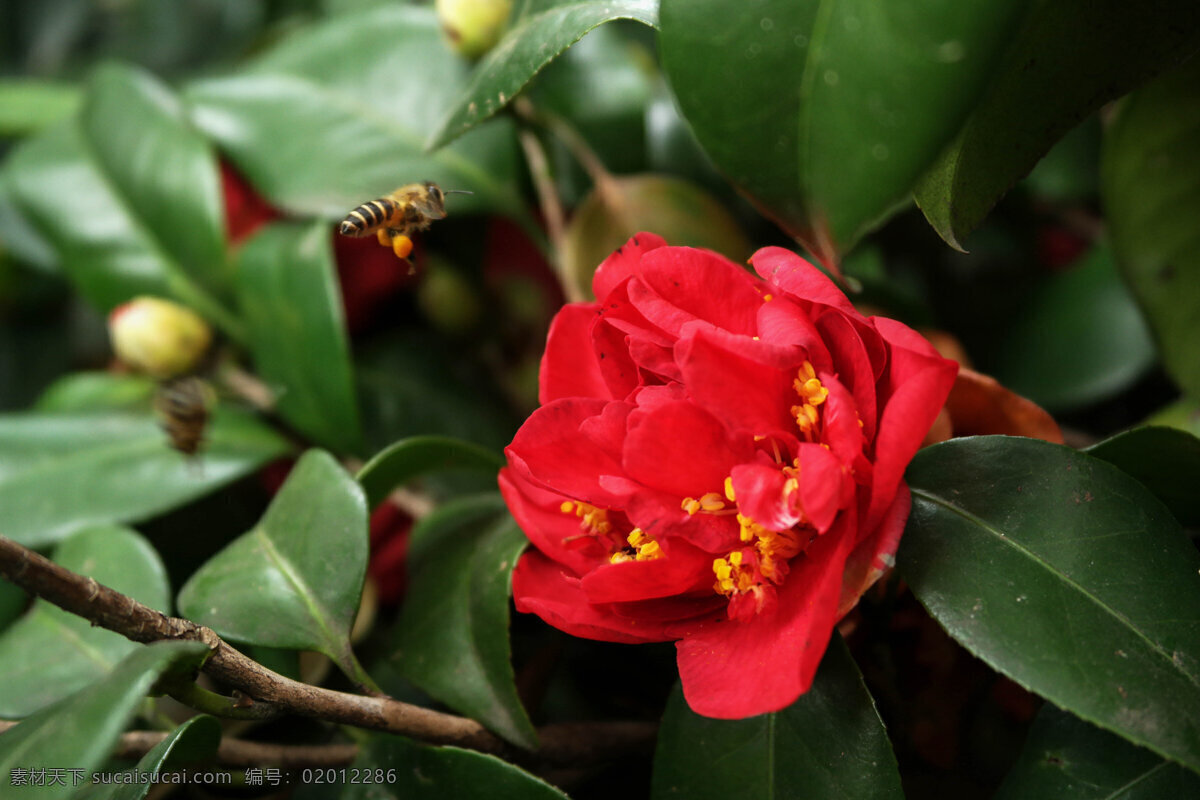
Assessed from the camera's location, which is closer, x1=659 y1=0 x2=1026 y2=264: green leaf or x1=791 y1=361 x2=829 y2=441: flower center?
x1=659 y1=0 x2=1026 y2=264: green leaf

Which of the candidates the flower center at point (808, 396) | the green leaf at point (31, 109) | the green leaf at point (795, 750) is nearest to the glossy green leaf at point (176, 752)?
the green leaf at point (795, 750)

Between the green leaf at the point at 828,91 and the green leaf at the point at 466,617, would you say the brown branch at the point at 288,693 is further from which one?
the green leaf at the point at 828,91

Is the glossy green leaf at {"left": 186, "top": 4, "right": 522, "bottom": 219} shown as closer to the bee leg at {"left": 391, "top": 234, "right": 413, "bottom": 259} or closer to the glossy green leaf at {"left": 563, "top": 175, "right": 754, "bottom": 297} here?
the glossy green leaf at {"left": 563, "top": 175, "right": 754, "bottom": 297}

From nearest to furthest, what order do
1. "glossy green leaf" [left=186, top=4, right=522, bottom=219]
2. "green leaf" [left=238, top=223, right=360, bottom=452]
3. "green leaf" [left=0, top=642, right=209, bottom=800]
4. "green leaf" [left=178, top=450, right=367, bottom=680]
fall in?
"green leaf" [left=0, top=642, right=209, bottom=800], "green leaf" [left=178, top=450, right=367, bottom=680], "green leaf" [left=238, top=223, right=360, bottom=452], "glossy green leaf" [left=186, top=4, right=522, bottom=219]

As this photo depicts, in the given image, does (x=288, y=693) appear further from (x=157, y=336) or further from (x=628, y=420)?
(x=157, y=336)

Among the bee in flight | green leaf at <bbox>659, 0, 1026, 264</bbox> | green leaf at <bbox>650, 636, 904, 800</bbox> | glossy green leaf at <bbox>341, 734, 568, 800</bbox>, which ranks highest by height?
green leaf at <bbox>659, 0, 1026, 264</bbox>

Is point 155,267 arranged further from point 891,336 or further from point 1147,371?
point 1147,371

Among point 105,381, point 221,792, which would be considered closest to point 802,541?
point 221,792

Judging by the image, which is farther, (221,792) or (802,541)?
(221,792)

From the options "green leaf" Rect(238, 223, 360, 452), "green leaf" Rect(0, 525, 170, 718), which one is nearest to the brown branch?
"green leaf" Rect(0, 525, 170, 718)
